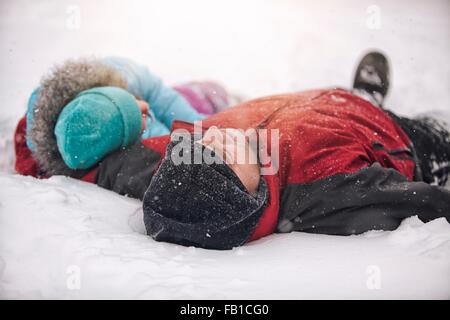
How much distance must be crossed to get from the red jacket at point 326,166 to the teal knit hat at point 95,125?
0.19 feet

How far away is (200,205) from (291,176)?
1.04 ft

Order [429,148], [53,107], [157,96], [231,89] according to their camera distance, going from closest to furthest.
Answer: [53,107]
[429,148]
[157,96]
[231,89]

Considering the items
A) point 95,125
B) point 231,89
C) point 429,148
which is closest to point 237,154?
point 95,125

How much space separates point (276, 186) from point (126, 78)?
0.91 metres

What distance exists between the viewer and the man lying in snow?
100 cm

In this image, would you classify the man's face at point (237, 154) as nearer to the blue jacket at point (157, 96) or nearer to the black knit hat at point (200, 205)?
the black knit hat at point (200, 205)

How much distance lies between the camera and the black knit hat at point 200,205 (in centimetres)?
98

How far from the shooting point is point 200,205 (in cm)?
99

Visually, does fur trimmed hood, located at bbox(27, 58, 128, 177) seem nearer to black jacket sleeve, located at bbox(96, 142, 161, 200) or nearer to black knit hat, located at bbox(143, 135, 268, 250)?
black jacket sleeve, located at bbox(96, 142, 161, 200)

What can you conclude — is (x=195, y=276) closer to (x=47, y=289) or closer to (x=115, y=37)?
(x=47, y=289)

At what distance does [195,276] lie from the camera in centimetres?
87

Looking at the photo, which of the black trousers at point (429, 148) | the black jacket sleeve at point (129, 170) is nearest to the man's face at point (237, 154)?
the black jacket sleeve at point (129, 170)

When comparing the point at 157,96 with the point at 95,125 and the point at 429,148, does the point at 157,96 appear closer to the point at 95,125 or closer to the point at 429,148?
the point at 95,125

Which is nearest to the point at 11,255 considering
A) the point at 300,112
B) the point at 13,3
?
the point at 300,112
